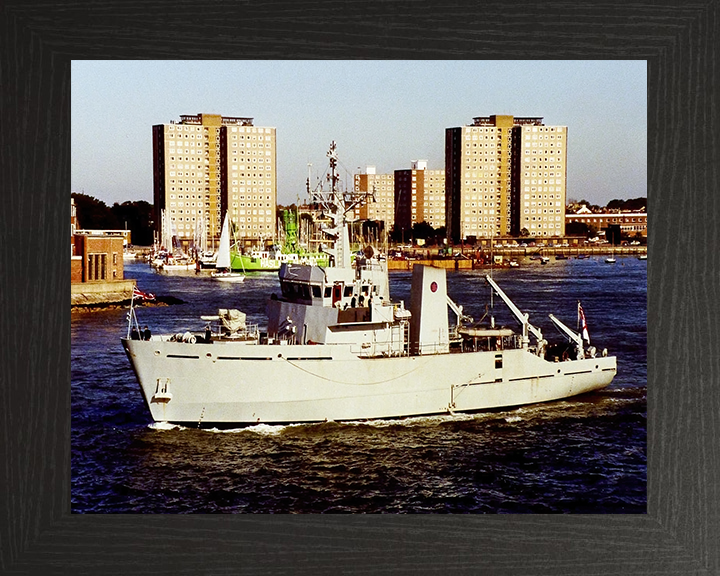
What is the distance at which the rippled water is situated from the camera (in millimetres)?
8609

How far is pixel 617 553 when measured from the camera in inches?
299

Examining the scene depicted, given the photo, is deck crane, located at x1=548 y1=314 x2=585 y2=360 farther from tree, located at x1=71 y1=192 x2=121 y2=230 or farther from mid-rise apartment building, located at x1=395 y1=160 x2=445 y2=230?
tree, located at x1=71 y1=192 x2=121 y2=230

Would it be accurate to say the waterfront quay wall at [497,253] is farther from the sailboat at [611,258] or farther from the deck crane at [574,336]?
the deck crane at [574,336]

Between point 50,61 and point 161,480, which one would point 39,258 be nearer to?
point 50,61

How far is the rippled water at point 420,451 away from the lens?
28.2 feet


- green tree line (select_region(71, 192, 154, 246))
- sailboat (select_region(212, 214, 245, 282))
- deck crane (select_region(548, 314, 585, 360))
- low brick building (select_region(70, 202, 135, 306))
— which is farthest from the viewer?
low brick building (select_region(70, 202, 135, 306))

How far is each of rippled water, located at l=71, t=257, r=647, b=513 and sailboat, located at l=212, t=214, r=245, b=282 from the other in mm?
1934

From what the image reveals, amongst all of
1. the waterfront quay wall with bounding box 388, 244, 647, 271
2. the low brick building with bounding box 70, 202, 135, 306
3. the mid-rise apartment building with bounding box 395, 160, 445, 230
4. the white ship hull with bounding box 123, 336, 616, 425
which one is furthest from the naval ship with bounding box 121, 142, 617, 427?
the low brick building with bounding box 70, 202, 135, 306

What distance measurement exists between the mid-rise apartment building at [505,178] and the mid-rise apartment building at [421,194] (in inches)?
3.9

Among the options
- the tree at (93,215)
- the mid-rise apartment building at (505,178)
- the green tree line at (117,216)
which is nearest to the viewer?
the mid-rise apartment building at (505,178)

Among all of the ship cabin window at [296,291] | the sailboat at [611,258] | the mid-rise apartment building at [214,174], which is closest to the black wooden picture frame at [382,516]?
the mid-rise apartment building at [214,174]

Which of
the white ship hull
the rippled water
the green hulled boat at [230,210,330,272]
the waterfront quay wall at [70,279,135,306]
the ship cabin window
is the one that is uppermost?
the green hulled boat at [230,210,330,272]

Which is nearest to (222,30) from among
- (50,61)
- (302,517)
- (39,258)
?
(50,61)

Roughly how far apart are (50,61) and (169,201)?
4002 millimetres
